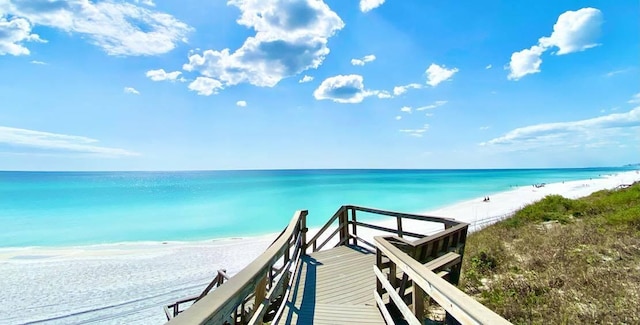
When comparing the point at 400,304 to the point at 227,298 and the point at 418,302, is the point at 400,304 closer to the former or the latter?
the point at 418,302

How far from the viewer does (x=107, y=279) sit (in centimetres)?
A: 1180

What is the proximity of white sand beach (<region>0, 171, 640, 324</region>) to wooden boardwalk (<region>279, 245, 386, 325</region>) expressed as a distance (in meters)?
5.11

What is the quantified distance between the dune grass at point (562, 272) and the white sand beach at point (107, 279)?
8.39m

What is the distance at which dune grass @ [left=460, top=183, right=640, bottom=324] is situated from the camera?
14.1ft

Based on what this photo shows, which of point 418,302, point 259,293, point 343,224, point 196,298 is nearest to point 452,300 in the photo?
point 418,302

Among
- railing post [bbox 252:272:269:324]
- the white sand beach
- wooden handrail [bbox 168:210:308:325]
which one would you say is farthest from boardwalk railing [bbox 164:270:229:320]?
wooden handrail [bbox 168:210:308:325]

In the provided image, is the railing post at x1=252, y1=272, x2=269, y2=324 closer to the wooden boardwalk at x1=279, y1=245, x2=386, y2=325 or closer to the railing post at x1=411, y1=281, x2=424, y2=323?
the wooden boardwalk at x1=279, y1=245, x2=386, y2=325

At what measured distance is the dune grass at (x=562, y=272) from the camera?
4.31m

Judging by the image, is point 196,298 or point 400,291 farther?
point 196,298

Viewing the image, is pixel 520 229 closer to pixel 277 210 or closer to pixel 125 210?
pixel 277 210

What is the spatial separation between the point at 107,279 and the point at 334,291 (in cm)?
1130

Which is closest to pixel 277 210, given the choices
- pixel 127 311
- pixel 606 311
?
pixel 127 311

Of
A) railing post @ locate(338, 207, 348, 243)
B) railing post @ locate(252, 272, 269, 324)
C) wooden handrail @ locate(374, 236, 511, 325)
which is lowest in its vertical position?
railing post @ locate(338, 207, 348, 243)

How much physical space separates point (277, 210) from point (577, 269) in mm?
30317
